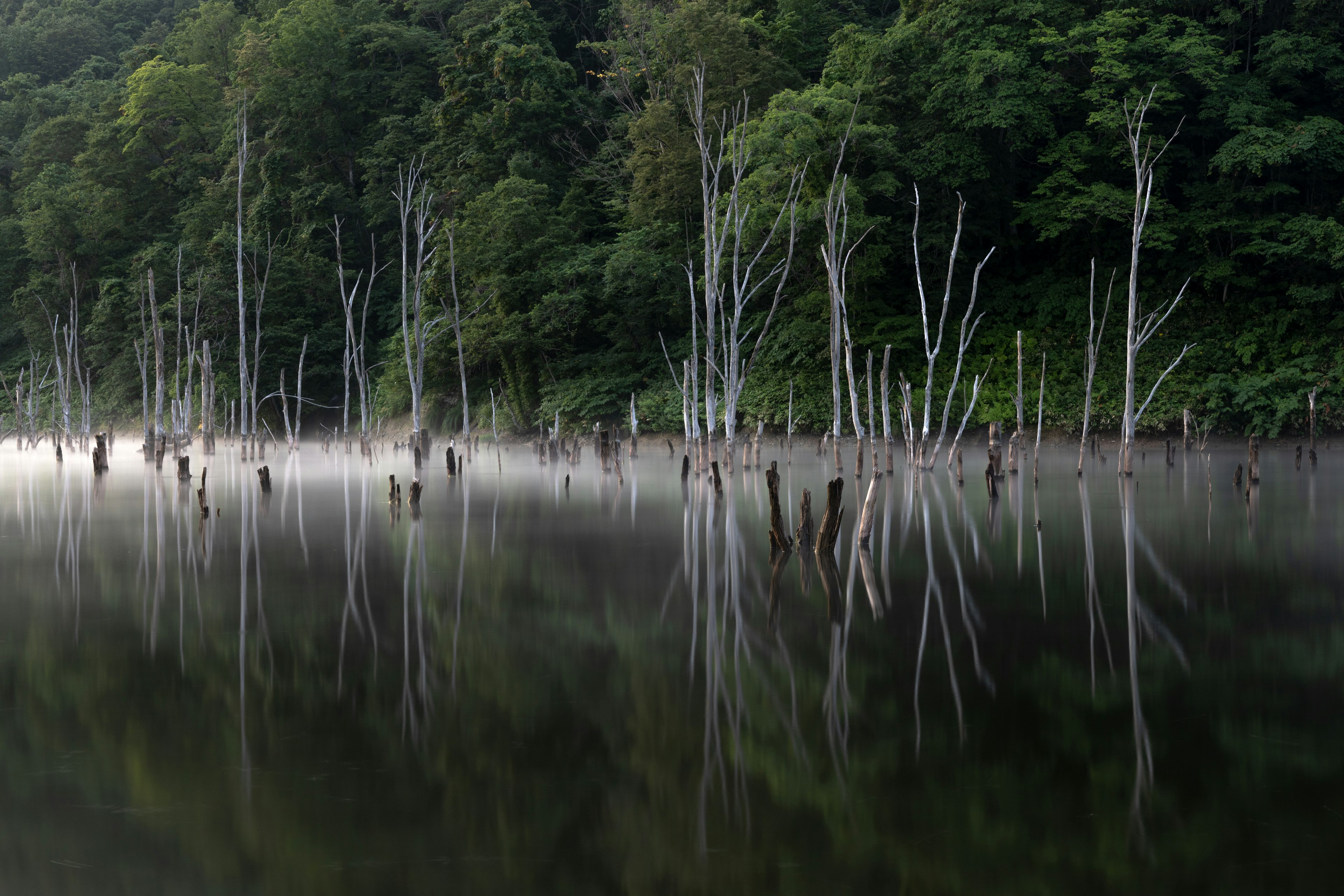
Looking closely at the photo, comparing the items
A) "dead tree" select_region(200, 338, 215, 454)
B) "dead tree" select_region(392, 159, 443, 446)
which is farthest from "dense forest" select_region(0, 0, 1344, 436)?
"dead tree" select_region(200, 338, 215, 454)

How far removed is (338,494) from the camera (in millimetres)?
22516

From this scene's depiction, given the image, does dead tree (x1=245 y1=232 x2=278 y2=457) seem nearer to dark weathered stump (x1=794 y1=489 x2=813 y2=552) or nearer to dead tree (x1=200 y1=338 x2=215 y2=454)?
dead tree (x1=200 y1=338 x2=215 y2=454)

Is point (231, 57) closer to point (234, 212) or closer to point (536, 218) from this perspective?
point (234, 212)

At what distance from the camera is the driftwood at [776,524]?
1210 centimetres

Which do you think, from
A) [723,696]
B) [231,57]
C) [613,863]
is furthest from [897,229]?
[231,57]

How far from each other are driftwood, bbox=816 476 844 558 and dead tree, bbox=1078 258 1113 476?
12.9 metres

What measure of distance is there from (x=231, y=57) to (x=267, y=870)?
248 feet

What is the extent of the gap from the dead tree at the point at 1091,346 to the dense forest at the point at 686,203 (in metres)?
0.43

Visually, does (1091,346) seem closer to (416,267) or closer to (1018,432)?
(1018,432)

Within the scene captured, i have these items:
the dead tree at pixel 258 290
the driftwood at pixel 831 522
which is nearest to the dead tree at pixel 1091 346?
the driftwood at pixel 831 522

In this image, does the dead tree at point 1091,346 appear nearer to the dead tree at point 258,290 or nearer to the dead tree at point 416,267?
the dead tree at point 416,267

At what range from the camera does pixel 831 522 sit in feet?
39.3

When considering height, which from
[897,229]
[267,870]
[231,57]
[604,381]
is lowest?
[267,870]

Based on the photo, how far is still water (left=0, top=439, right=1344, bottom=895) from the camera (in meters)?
4.61
